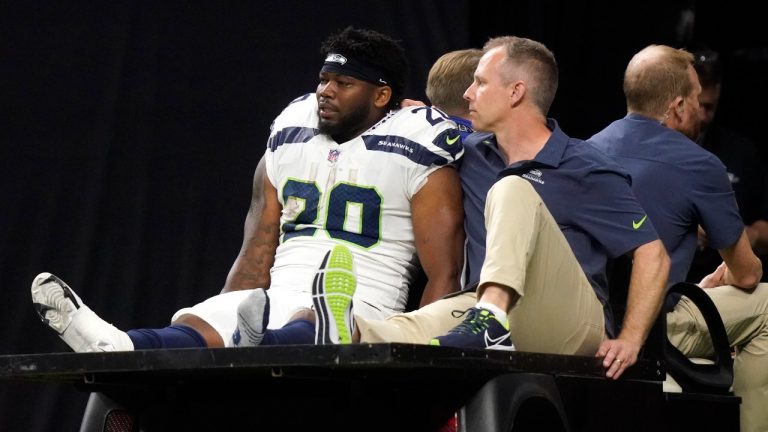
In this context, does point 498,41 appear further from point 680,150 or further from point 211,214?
point 211,214

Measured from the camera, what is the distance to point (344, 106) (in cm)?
328

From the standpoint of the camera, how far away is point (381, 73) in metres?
3.36

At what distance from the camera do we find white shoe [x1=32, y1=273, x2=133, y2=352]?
2.52m

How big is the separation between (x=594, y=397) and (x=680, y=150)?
1088 millimetres

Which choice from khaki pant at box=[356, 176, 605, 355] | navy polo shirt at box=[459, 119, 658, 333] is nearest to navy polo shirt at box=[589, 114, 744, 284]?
navy polo shirt at box=[459, 119, 658, 333]

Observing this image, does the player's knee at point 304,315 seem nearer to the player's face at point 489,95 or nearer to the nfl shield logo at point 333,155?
the nfl shield logo at point 333,155

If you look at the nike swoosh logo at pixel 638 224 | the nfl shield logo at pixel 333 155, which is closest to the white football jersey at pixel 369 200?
the nfl shield logo at pixel 333 155

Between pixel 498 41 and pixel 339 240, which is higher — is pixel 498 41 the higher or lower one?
the higher one

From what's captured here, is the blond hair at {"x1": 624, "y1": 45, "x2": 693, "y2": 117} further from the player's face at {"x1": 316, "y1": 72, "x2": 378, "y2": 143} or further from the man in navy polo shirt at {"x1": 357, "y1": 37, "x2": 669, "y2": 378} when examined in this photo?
the player's face at {"x1": 316, "y1": 72, "x2": 378, "y2": 143}

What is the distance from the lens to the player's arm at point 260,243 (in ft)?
11.1

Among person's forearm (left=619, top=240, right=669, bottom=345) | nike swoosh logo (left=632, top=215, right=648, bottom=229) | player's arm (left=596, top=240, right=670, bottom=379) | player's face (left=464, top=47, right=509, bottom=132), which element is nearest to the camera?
player's arm (left=596, top=240, right=670, bottom=379)

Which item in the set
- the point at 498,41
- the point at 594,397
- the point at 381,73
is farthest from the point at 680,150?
the point at 594,397

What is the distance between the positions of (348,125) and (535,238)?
30.7 inches

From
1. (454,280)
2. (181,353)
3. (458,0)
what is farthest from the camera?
(458,0)
